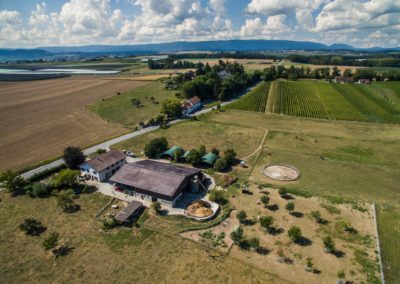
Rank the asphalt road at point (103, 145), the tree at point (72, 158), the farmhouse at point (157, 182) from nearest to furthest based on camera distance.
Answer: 1. the farmhouse at point (157, 182)
2. the tree at point (72, 158)
3. the asphalt road at point (103, 145)

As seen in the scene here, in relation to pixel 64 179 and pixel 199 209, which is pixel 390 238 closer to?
pixel 199 209

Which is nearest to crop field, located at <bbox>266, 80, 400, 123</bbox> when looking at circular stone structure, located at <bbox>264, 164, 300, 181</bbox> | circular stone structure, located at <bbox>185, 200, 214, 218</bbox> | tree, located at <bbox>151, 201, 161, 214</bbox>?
circular stone structure, located at <bbox>264, 164, 300, 181</bbox>

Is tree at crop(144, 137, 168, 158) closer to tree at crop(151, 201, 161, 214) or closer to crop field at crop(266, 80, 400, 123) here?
tree at crop(151, 201, 161, 214)

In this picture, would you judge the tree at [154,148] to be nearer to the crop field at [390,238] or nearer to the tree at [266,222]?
the tree at [266,222]

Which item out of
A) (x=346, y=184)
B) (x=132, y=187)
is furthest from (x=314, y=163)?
(x=132, y=187)

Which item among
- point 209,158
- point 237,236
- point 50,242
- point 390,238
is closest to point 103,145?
point 209,158

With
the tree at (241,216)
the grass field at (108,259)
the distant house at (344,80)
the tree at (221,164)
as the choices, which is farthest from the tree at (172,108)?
the distant house at (344,80)
